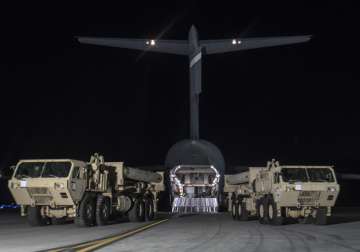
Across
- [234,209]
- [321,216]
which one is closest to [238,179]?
[234,209]

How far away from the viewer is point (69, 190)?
66.0 ft

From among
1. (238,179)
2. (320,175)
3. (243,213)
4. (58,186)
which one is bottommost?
(243,213)

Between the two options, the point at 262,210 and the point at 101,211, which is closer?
the point at 101,211

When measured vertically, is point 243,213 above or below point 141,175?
below

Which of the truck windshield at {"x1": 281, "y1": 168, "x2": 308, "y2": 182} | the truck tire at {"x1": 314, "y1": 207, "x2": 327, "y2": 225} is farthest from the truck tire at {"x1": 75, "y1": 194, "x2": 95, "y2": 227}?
the truck tire at {"x1": 314, "y1": 207, "x2": 327, "y2": 225}

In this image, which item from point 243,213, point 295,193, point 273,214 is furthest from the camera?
point 243,213

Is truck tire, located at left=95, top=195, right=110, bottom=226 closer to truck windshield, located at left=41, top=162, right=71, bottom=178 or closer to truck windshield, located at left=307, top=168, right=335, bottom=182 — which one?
truck windshield, located at left=41, top=162, right=71, bottom=178

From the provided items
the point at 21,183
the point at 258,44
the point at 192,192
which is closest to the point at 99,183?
the point at 21,183

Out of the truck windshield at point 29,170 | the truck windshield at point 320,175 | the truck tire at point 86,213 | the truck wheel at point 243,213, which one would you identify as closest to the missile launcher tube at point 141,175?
the truck tire at point 86,213

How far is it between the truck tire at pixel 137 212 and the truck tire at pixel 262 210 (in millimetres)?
5480

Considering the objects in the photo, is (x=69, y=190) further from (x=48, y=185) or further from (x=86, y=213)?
(x=86, y=213)

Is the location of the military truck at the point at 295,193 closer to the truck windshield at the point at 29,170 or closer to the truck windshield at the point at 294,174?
the truck windshield at the point at 294,174

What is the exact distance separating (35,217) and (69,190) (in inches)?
99.2

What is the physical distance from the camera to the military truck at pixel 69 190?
67.2 feet
